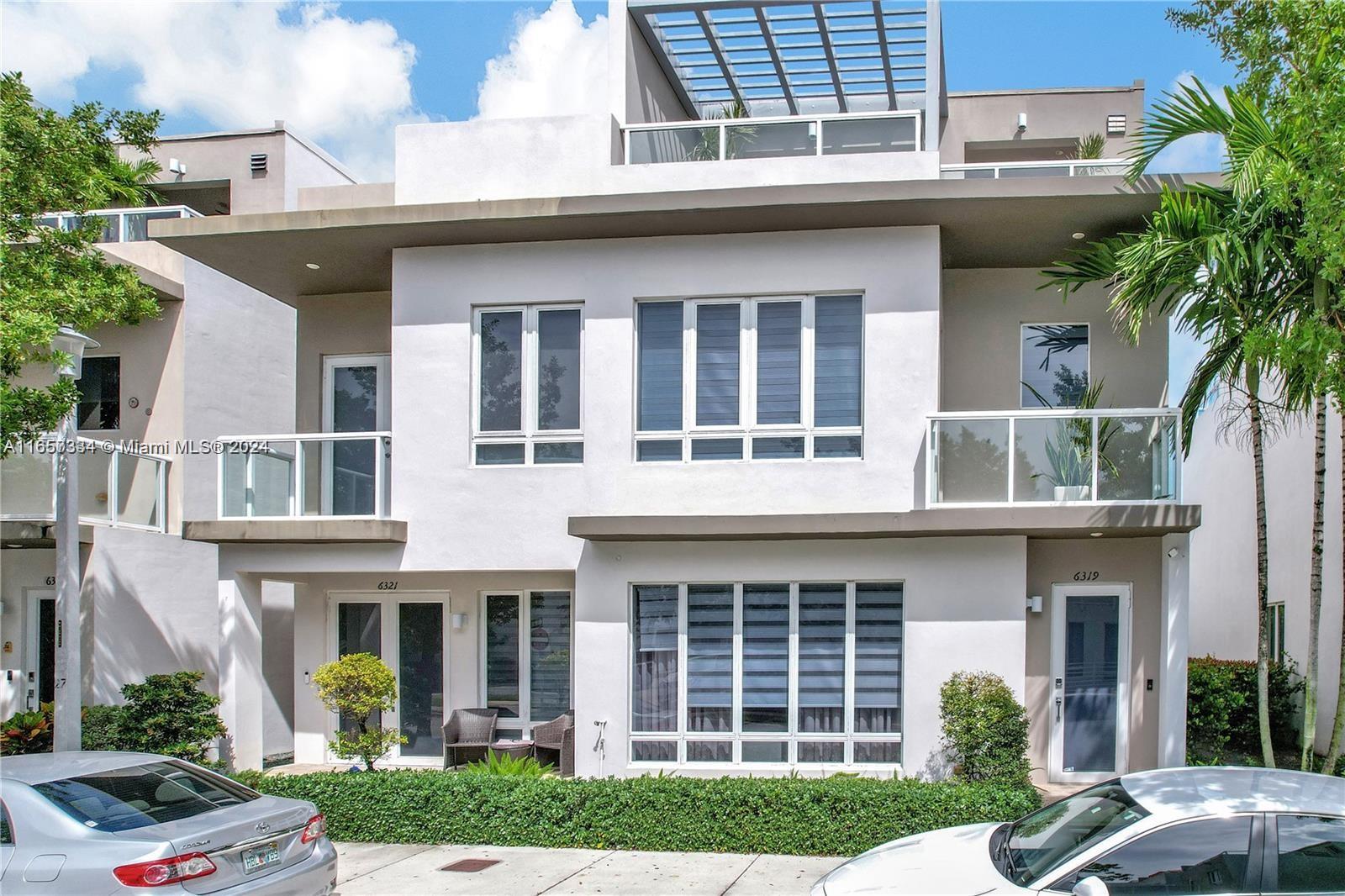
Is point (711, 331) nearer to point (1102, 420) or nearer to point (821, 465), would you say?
point (821, 465)

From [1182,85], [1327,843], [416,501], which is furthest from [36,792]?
[1182,85]

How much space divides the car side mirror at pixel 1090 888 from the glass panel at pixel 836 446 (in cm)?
713

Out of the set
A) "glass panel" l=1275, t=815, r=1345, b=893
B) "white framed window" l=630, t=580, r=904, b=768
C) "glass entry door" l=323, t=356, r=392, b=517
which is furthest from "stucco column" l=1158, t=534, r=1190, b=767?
"glass entry door" l=323, t=356, r=392, b=517

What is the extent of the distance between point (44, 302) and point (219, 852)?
649 cm

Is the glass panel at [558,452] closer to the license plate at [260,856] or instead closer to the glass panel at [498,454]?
the glass panel at [498,454]

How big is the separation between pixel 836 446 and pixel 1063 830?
6.40 metres

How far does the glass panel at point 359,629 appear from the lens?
15.3 metres

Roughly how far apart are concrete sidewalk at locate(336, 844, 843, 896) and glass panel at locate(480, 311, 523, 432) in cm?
507

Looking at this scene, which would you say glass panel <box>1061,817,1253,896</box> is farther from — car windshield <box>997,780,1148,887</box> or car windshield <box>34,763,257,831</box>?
car windshield <box>34,763,257,831</box>

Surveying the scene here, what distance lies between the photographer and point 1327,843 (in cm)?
602

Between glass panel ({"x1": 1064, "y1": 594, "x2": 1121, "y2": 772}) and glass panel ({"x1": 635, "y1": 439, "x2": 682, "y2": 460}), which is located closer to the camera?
glass panel ({"x1": 635, "y1": 439, "x2": 682, "y2": 460})

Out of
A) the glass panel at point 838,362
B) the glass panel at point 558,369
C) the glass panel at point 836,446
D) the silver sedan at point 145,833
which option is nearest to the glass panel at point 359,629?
the glass panel at point 558,369

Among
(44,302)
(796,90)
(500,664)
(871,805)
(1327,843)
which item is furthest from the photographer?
(796,90)

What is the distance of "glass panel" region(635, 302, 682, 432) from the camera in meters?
13.0
